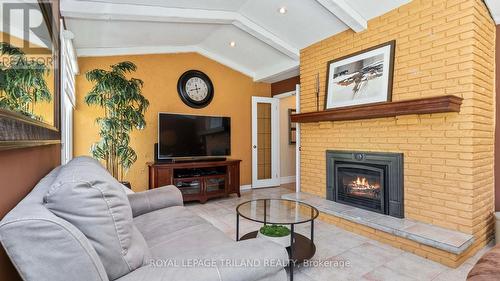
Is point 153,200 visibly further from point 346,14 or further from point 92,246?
point 346,14

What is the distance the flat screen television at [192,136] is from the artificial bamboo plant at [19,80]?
113 inches

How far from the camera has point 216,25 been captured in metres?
3.89

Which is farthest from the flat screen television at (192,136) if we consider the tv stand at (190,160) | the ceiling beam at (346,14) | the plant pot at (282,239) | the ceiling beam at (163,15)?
the plant pot at (282,239)

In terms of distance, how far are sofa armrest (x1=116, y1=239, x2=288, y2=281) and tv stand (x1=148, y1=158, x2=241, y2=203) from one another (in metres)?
3.09

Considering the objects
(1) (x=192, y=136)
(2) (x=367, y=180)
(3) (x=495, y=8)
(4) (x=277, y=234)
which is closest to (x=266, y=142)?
(1) (x=192, y=136)

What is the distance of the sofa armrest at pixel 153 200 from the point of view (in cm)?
205

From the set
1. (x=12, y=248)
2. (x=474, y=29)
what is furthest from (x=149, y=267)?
(x=474, y=29)

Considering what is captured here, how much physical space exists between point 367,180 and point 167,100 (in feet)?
11.3

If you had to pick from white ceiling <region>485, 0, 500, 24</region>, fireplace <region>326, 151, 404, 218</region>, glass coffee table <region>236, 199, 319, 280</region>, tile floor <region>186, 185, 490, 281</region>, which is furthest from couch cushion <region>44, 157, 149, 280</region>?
white ceiling <region>485, 0, 500, 24</region>

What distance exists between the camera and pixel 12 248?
674 millimetres

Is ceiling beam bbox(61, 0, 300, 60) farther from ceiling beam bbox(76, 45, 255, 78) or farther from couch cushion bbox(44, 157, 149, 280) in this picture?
couch cushion bbox(44, 157, 149, 280)

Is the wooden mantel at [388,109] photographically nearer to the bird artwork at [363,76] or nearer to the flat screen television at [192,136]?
the bird artwork at [363,76]

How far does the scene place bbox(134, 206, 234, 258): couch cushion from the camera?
147cm

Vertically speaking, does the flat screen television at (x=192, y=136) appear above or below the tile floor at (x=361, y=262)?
above
